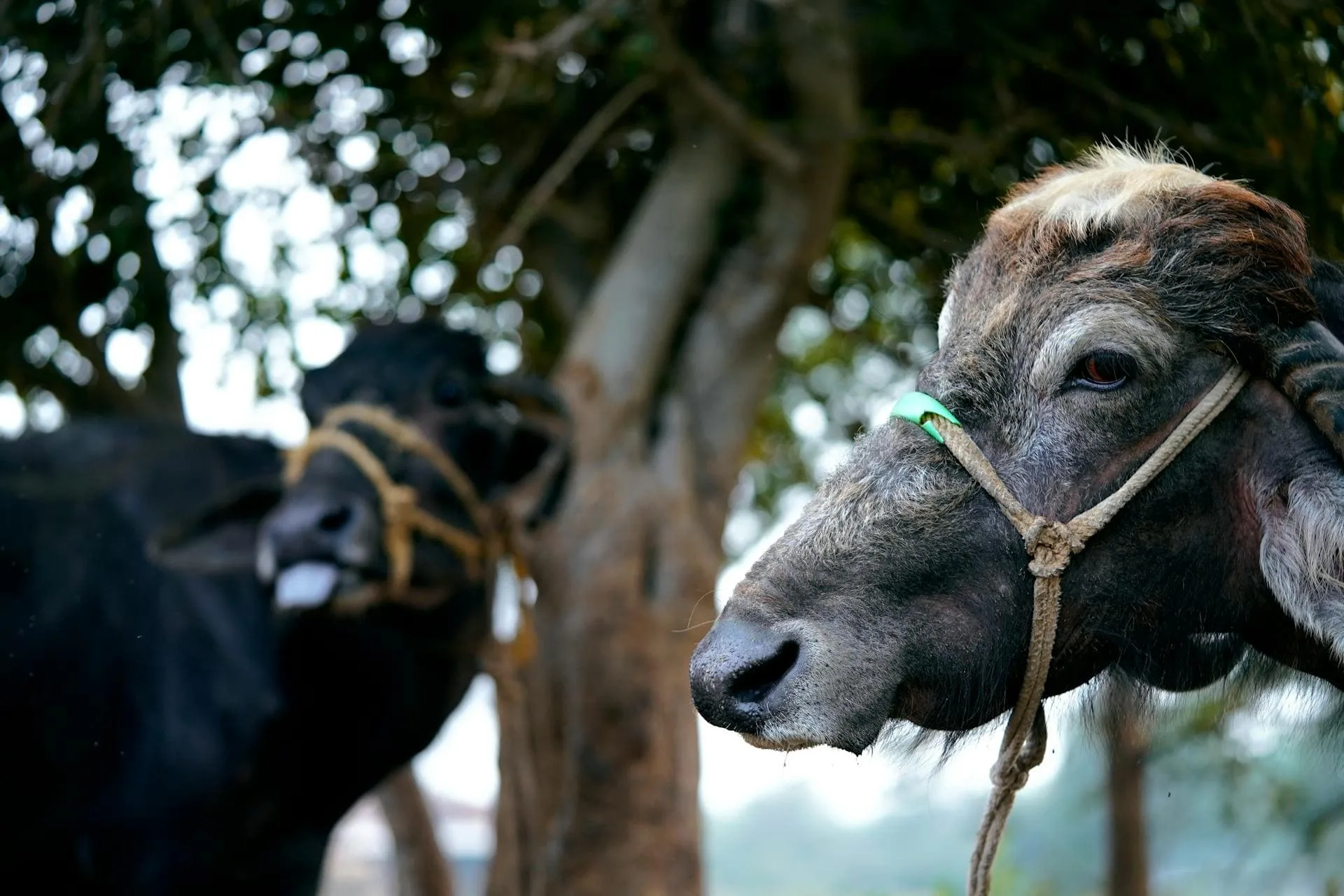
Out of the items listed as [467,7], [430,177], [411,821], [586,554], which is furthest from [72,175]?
[411,821]

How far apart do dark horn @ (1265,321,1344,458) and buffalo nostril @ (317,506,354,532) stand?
296cm

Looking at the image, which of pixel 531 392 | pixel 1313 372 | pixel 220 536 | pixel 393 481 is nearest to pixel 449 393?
pixel 531 392

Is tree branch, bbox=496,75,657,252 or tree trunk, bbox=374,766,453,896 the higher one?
tree branch, bbox=496,75,657,252

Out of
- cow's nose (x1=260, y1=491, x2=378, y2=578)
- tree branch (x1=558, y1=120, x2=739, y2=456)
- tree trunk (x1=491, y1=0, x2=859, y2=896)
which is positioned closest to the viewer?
cow's nose (x1=260, y1=491, x2=378, y2=578)

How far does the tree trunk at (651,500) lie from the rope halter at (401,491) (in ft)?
1.84

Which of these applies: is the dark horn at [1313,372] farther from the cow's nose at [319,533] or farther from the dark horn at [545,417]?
the dark horn at [545,417]

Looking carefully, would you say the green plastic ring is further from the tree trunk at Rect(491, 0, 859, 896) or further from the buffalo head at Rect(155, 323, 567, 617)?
the tree trunk at Rect(491, 0, 859, 896)

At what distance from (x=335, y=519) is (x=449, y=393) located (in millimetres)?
839

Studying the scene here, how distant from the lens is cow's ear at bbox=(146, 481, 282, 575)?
4.66m

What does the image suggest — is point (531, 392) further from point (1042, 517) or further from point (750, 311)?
point (1042, 517)

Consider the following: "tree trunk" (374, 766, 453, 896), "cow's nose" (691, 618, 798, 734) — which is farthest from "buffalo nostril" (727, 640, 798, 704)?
"tree trunk" (374, 766, 453, 896)

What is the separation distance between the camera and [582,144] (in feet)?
16.8

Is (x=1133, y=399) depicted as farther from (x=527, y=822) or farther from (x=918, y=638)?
(x=527, y=822)

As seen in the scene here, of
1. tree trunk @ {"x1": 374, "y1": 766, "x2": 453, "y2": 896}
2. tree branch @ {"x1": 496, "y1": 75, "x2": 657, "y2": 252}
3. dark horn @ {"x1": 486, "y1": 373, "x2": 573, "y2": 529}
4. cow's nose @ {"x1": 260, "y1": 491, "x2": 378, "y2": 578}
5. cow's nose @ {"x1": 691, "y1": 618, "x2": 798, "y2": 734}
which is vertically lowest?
tree trunk @ {"x1": 374, "y1": 766, "x2": 453, "y2": 896}
